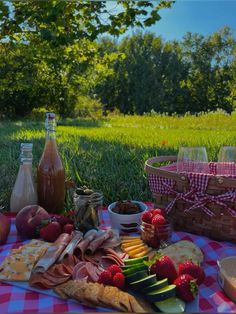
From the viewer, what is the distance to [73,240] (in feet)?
2.48

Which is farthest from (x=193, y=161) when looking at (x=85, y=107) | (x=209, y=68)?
(x=85, y=107)

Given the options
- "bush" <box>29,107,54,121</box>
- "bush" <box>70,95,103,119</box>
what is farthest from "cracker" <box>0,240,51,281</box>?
"bush" <box>29,107,54,121</box>

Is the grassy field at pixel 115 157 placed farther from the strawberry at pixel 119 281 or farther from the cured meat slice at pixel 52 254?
the strawberry at pixel 119 281

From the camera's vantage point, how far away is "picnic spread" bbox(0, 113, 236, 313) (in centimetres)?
57

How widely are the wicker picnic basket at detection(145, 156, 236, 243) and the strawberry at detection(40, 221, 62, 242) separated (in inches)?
10.4

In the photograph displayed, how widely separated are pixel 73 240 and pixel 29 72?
181 inches

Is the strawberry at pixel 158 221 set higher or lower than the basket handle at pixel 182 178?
lower

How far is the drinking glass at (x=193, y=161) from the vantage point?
90cm

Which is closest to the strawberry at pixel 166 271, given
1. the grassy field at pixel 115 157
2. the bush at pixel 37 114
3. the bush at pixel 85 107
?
the grassy field at pixel 115 157

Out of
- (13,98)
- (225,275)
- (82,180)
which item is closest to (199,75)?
(82,180)

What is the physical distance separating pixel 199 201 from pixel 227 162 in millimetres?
162

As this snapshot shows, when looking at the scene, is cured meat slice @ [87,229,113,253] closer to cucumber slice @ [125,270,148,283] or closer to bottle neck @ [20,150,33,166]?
cucumber slice @ [125,270,148,283]

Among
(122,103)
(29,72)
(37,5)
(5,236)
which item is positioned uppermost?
(37,5)

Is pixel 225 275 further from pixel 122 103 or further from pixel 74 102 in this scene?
pixel 74 102
